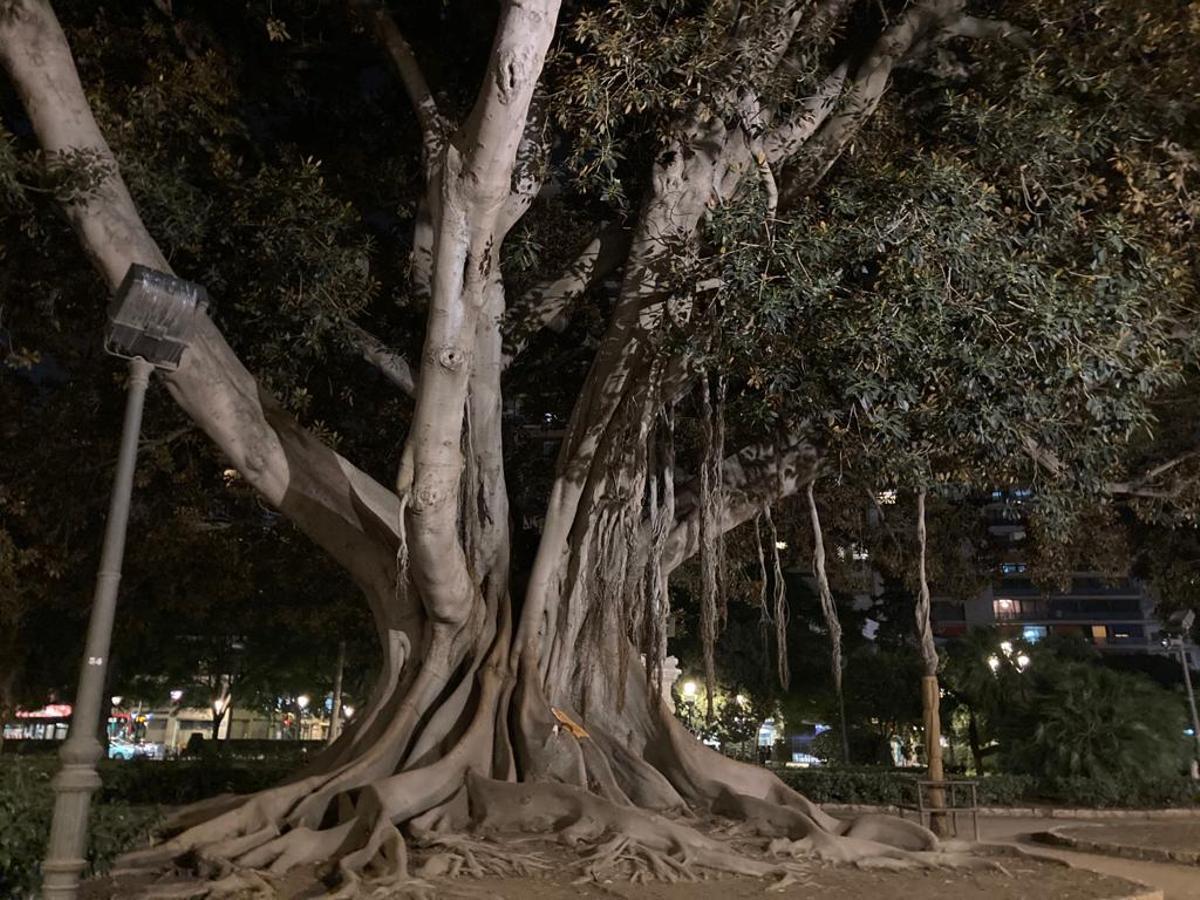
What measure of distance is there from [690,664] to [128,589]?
16.0 m

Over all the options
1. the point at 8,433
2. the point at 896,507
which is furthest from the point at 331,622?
the point at 896,507

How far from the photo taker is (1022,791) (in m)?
16.1

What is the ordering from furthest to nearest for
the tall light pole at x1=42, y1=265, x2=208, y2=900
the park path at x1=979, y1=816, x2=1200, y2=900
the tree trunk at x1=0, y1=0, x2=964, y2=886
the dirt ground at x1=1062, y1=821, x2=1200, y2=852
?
the dirt ground at x1=1062, y1=821, x2=1200, y2=852
the park path at x1=979, y1=816, x2=1200, y2=900
the tree trunk at x1=0, y1=0, x2=964, y2=886
the tall light pole at x1=42, y1=265, x2=208, y2=900

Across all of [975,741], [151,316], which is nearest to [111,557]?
[151,316]

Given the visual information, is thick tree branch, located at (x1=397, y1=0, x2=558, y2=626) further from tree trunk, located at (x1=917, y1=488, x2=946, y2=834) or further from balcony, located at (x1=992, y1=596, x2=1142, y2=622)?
balcony, located at (x1=992, y1=596, x2=1142, y2=622)

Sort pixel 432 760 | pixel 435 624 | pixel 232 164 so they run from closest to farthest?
1. pixel 432 760
2. pixel 435 624
3. pixel 232 164

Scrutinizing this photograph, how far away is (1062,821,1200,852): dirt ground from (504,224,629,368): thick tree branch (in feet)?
25.1

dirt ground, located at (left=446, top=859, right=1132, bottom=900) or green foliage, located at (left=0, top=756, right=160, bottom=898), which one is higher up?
green foliage, located at (left=0, top=756, right=160, bottom=898)

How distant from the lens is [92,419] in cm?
1028

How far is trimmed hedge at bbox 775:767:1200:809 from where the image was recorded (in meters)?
15.1

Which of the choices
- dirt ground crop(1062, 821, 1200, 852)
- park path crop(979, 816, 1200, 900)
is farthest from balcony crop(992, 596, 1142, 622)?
park path crop(979, 816, 1200, 900)

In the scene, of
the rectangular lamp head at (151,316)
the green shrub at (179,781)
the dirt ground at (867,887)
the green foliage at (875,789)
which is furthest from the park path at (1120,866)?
the green shrub at (179,781)

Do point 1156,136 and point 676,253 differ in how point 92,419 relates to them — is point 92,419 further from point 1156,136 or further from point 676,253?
point 1156,136

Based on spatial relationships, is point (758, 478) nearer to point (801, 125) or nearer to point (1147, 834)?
point (801, 125)
